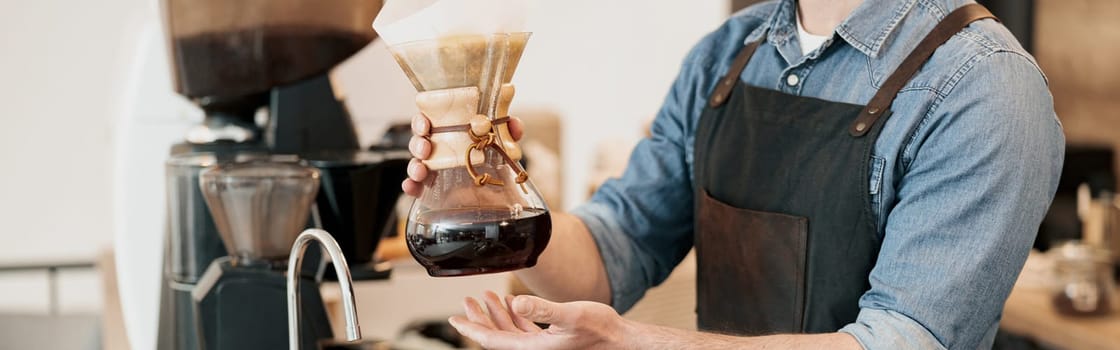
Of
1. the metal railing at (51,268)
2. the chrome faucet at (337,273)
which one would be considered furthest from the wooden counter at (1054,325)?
the metal railing at (51,268)

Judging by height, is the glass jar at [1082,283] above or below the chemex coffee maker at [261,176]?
below

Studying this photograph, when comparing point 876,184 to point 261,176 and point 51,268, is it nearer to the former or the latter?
point 261,176

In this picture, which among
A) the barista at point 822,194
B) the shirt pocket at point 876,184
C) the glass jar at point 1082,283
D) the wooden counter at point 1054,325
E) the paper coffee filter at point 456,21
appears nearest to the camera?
the paper coffee filter at point 456,21

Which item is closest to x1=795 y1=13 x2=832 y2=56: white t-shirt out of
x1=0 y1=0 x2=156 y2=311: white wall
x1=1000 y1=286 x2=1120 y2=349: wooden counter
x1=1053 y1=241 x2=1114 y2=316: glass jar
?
x1=1000 y1=286 x2=1120 y2=349: wooden counter

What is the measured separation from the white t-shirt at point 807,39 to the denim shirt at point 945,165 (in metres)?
0.02

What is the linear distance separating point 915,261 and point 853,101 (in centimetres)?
24

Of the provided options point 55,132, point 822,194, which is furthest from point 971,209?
point 55,132

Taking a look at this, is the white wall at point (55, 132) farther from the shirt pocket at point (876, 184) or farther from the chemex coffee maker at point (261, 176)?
the shirt pocket at point (876, 184)

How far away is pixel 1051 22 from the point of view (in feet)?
11.5

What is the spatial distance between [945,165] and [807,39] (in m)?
0.32

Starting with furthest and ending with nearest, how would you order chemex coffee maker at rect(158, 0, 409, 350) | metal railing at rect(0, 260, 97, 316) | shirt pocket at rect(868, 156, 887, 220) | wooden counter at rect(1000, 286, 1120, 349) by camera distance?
metal railing at rect(0, 260, 97, 316) → wooden counter at rect(1000, 286, 1120, 349) → chemex coffee maker at rect(158, 0, 409, 350) → shirt pocket at rect(868, 156, 887, 220)

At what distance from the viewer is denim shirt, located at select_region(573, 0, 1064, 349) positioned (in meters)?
1.23

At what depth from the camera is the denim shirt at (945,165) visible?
1.23m

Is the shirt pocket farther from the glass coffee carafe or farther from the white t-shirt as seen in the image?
the glass coffee carafe
